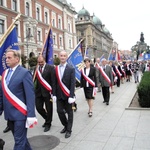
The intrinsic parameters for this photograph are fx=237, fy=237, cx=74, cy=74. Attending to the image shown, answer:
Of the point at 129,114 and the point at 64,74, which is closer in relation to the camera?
the point at 64,74

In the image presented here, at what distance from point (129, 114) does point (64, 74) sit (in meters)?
2.95

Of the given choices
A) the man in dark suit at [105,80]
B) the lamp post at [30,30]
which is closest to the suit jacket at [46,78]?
the man in dark suit at [105,80]

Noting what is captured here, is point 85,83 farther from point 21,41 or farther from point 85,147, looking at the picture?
point 21,41

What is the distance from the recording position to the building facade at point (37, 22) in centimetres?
3331

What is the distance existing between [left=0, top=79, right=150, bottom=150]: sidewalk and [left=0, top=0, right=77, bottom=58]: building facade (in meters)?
19.3

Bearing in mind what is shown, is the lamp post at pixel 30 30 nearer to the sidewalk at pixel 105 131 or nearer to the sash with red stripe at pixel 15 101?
the sidewalk at pixel 105 131

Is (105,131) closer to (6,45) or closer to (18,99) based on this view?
(18,99)

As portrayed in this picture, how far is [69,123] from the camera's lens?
5.39 m

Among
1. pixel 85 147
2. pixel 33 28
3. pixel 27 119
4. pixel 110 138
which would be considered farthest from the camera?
pixel 33 28

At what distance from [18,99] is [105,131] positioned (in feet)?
9.06

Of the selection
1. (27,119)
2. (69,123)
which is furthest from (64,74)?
(27,119)

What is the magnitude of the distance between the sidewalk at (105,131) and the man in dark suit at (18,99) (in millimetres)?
1340

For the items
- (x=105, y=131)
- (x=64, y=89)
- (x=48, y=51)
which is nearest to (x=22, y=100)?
(x=64, y=89)

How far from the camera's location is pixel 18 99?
11.8ft
